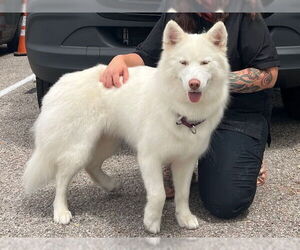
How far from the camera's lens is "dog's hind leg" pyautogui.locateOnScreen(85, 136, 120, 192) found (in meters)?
3.03

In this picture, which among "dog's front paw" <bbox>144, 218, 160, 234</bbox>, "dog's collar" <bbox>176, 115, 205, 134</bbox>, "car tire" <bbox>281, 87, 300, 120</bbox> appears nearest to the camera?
"dog's collar" <bbox>176, 115, 205, 134</bbox>

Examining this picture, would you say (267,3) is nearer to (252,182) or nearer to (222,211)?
(252,182)

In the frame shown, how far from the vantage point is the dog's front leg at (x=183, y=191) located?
8.75 feet

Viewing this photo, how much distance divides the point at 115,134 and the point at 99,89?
0.33 meters

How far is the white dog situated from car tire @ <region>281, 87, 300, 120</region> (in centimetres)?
205

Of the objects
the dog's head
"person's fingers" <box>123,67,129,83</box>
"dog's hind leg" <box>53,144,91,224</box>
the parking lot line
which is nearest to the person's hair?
"person's fingers" <box>123,67,129,83</box>

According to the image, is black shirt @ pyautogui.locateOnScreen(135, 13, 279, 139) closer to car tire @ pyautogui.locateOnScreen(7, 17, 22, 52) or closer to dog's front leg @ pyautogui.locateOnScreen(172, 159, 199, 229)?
dog's front leg @ pyautogui.locateOnScreen(172, 159, 199, 229)

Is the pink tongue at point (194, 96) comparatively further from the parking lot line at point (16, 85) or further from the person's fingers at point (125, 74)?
the parking lot line at point (16, 85)

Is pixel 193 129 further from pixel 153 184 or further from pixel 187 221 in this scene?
pixel 187 221

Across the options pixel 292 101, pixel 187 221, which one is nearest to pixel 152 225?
pixel 187 221

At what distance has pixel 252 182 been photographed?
2873 mm

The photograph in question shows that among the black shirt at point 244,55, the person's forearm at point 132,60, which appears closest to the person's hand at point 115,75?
the person's forearm at point 132,60

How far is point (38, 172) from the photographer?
2.82 m

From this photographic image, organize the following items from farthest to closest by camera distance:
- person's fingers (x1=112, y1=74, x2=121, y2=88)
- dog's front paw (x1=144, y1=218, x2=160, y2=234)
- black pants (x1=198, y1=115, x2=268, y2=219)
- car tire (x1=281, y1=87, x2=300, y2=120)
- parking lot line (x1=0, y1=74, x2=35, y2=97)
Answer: parking lot line (x1=0, y1=74, x2=35, y2=97) → car tire (x1=281, y1=87, x2=300, y2=120) → black pants (x1=198, y1=115, x2=268, y2=219) → person's fingers (x1=112, y1=74, x2=121, y2=88) → dog's front paw (x1=144, y1=218, x2=160, y2=234)
